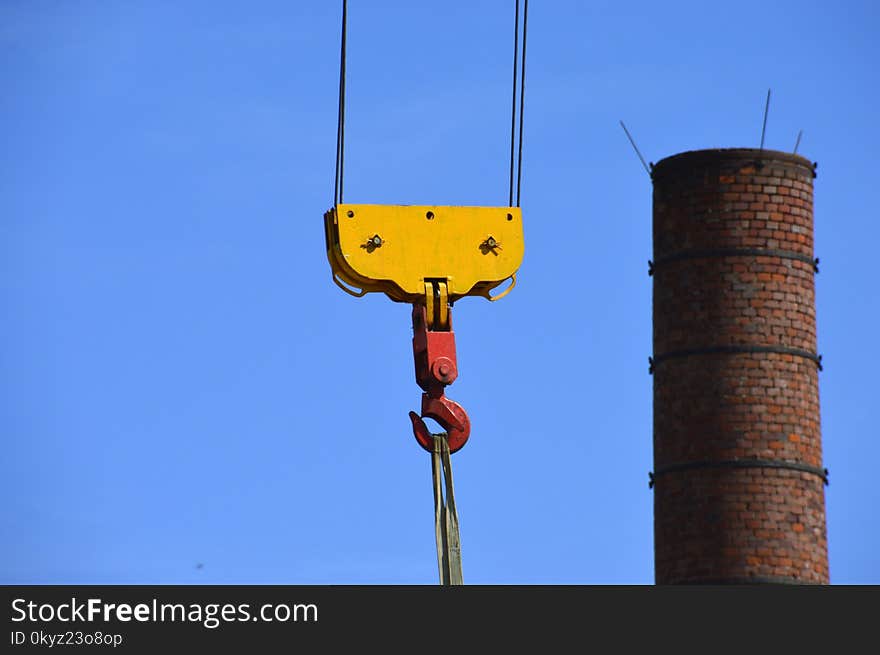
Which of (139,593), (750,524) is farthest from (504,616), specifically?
(750,524)

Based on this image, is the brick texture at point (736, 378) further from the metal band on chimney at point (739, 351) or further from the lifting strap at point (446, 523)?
the lifting strap at point (446, 523)

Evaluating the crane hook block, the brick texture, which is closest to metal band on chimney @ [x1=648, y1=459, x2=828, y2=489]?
the brick texture

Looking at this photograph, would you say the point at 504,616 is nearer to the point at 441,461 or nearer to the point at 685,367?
the point at 441,461

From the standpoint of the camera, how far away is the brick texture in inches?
824

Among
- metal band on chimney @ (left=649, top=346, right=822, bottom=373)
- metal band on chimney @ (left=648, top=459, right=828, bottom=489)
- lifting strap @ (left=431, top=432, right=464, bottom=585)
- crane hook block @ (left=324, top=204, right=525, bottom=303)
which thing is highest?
metal band on chimney @ (left=649, top=346, right=822, bottom=373)

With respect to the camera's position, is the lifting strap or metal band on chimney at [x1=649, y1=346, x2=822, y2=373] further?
metal band on chimney at [x1=649, y1=346, x2=822, y2=373]

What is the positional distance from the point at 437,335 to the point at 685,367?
9246mm

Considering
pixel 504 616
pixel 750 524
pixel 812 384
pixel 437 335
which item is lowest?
pixel 504 616

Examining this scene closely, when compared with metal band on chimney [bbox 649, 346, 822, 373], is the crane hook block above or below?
below

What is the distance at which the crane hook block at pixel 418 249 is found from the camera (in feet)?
41.0

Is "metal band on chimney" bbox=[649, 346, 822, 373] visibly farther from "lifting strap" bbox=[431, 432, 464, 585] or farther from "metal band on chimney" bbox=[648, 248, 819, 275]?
"lifting strap" bbox=[431, 432, 464, 585]

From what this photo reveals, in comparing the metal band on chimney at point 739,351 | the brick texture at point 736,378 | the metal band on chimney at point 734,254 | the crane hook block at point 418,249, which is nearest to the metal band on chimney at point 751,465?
the brick texture at point 736,378

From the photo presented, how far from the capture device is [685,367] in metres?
21.4

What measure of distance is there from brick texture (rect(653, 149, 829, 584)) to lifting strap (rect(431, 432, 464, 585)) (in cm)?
891
